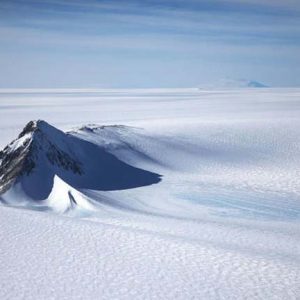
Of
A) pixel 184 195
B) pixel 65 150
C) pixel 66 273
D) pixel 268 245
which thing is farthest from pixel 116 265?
pixel 65 150

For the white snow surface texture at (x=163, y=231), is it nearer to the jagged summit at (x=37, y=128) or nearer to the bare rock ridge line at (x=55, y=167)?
the bare rock ridge line at (x=55, y=167)

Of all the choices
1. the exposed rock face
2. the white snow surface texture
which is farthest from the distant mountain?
the white snow surface texture

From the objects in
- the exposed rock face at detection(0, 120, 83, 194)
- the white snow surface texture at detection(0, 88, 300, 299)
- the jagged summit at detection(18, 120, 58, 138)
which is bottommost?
the white snow surface texture at detection(0, 88, 300, 299)

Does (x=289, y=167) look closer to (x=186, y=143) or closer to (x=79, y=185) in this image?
(x=186, y=143)

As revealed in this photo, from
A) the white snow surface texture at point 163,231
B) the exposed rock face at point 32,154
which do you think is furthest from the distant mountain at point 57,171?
the white snow surface texture at point 163,231

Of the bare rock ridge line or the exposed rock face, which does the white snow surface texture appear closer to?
the bare rock ridge line

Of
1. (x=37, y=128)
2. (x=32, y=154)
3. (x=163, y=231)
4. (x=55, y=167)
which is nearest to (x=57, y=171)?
(x=55, y=167)

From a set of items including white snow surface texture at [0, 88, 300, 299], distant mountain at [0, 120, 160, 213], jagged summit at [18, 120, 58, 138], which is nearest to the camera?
white snow surface texture at [0, 88, 300, 299]
